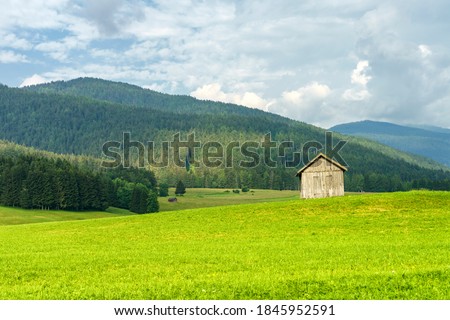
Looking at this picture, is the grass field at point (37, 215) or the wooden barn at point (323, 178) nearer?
the wooden barn at point (323, 178)

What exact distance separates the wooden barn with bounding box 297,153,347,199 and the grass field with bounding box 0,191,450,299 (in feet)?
44.6

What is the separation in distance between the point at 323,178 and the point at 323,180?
0.28 m

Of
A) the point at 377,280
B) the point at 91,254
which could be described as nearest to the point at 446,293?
the point at 377,280

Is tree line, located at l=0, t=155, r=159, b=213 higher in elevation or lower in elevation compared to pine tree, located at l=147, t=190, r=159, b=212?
higher

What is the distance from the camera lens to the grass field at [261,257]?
1462 cm

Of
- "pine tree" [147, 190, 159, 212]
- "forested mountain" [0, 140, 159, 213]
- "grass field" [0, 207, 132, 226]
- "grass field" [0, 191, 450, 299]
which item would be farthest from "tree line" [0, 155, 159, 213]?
"grass field" [0, 191, 450, 299]

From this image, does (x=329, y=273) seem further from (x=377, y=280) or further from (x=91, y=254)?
(x=91, y=254)

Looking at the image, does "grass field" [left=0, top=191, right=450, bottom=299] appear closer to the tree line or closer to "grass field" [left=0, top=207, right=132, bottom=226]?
"grass field" [left=0, top=207, right=132, bottom=226]

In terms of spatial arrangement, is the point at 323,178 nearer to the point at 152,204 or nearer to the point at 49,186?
the point at 49,186

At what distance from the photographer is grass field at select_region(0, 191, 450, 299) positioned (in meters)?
14.6

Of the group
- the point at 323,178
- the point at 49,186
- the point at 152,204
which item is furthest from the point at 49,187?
the point at 323,178

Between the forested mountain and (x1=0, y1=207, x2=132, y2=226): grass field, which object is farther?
the forested mountain

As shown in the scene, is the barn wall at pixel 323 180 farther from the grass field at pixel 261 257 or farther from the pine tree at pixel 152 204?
the pine tree at pixel 152 204

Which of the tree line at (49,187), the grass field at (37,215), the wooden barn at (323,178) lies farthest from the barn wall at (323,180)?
the tree line at (49,187)
